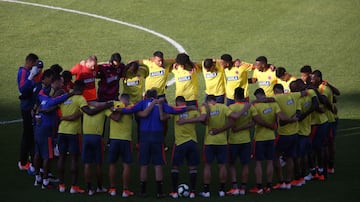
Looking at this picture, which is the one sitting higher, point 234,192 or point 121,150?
point 121,150

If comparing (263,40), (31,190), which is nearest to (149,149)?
(31,190)

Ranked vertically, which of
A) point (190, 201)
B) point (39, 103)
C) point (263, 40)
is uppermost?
point (263, 40)

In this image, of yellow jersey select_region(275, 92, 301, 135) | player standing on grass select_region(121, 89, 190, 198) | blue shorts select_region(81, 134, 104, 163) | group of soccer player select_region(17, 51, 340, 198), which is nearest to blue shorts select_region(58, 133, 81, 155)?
group of soccer player select_region(17, 51, 340, 198)

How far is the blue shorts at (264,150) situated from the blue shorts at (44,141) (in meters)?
4.01

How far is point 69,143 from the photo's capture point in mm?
16297

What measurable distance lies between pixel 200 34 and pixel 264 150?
41.6 feet

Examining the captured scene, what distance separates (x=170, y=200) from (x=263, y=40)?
523 inches

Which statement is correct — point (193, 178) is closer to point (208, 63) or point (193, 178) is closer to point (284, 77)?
point (284, 77)

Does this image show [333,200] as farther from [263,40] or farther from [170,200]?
[263,40]

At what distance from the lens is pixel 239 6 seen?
3094 cm

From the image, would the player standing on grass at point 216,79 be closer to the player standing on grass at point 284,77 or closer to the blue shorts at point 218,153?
the player standing on grass at point 284,77

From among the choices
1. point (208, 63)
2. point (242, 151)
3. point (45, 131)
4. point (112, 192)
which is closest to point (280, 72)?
point (208, 63)

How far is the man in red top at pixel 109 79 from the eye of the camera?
62.1 feet

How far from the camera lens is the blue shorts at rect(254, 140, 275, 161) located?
16.4 m
